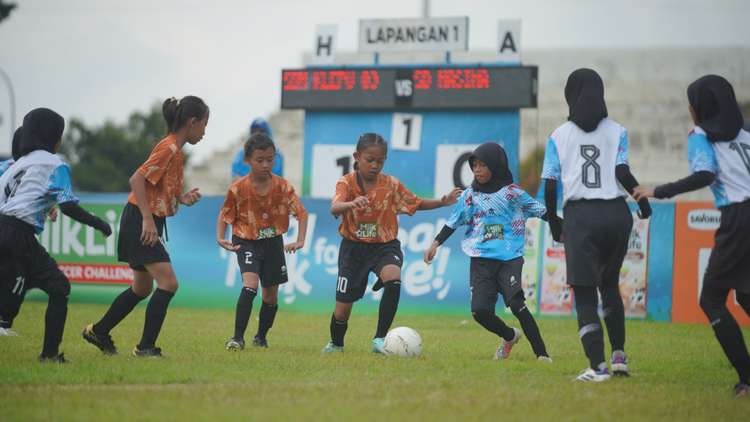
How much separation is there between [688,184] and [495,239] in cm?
254

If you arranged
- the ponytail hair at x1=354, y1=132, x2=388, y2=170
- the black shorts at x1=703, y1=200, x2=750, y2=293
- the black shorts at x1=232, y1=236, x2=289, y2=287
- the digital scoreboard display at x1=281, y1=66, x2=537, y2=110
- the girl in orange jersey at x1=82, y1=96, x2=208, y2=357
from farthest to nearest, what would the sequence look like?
the digital scoreboard display at x1=281, y1=66, x2=537, y2=110 < the black shorts at x1=232, y1=236, x2=289, y2=287 < the ponytail hair at x1=354, y1=132, x2=388, y2=170 < the girl in orange jersey at x1=82, y1=96, x2=208, y2=357 < the black shorts at x1=703, y1=200, x2=750, y2=293

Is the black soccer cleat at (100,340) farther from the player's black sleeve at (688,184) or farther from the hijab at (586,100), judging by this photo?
the player's black sleeve at (688,184)

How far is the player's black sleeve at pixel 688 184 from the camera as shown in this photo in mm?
7509

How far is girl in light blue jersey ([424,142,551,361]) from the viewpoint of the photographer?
972 cm

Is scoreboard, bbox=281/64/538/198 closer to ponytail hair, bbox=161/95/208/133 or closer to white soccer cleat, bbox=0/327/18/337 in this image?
white soccer cleat, bbox=0/327/18/337

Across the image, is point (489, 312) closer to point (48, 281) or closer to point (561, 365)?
point (561, 365)

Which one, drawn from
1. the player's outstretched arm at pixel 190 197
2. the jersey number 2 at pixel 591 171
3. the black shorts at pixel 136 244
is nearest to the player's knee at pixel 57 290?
the black shorts at pixel 136 244

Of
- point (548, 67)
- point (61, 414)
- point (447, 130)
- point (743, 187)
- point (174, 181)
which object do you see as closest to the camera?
point (61, 414)

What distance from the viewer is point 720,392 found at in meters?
7.72

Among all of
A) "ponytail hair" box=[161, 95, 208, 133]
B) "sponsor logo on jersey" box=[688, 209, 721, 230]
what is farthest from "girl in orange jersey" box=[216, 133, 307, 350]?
"sponsor logo on jersey" box=[688, 209, 721, 230]

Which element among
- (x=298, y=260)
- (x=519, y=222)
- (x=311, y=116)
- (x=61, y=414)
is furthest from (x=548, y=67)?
(x=61, y=414)

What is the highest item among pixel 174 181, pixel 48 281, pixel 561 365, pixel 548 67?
pixel 548 67

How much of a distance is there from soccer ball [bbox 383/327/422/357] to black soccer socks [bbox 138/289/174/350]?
184 centimetres

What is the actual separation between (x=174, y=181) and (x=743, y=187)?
4.23m
